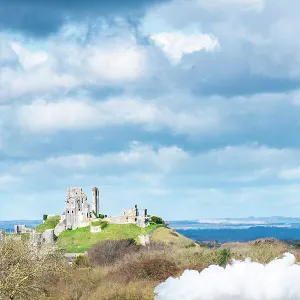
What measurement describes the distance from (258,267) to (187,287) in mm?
3309

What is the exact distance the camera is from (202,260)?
82.0 metres

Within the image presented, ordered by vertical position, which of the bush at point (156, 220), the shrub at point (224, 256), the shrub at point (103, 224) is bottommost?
the shrub at point (224, 256)

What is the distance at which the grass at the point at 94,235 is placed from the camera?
4719 inches

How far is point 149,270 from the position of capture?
230 ft

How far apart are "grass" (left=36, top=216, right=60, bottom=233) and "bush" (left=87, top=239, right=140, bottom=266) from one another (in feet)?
79.4

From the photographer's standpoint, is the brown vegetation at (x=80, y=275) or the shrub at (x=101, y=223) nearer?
the brown vegetation at (x=80, y=275)

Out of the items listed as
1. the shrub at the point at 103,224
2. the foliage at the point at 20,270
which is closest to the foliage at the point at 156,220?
the shrub at the point at 103,224

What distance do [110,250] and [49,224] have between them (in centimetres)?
3221

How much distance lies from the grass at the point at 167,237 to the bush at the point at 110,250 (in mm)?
7163

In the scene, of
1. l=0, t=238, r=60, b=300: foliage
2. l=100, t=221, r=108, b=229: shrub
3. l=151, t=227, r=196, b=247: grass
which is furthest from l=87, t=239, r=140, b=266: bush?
l=0, t=238, r=60, b=300: foliage

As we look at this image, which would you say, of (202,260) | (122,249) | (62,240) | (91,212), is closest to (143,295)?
(202,260)

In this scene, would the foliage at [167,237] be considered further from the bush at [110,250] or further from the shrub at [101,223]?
the shrub at [101,223]

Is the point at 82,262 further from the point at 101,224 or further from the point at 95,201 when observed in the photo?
the point at 95,201

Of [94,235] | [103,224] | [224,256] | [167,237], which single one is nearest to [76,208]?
[103,224]
